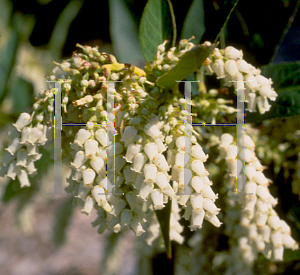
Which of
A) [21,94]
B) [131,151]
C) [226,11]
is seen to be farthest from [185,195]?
[21,94]

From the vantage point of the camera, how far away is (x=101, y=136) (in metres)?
0.58

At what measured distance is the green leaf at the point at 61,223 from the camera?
1521mm

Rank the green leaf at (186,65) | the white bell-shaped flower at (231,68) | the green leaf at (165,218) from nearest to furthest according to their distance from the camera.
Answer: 1. the green leaf at (186,65)
2. the white bell-shaped flower at (231,68)
3. the green leaf at (165,218)

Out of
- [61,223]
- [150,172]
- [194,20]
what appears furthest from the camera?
[61,223]

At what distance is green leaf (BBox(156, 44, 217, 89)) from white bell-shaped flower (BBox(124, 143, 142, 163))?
146mm

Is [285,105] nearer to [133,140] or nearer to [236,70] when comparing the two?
[236,70]

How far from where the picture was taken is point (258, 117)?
0.85 meters

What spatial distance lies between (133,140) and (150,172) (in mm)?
70

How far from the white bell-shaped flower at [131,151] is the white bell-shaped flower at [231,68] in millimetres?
246

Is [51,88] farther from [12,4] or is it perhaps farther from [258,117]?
[12,4]

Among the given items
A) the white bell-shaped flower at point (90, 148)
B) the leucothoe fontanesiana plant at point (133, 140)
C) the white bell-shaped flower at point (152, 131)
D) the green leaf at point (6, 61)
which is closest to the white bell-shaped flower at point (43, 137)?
the leucothoe fontanesiana plant at point (133, 140)

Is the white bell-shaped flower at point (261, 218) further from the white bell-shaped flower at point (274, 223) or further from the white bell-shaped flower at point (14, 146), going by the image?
the white bell-shaped flower at point (14, 146)

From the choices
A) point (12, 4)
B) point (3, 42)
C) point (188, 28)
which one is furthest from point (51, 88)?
point (12, 4)

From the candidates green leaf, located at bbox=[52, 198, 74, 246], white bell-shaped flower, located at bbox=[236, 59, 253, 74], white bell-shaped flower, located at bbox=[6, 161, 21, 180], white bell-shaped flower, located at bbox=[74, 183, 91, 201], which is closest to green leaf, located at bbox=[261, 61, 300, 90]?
white bell-shaped flower, located at bbox=[236, 59, 253, 74]
